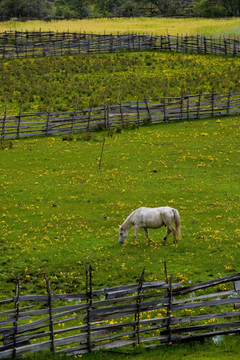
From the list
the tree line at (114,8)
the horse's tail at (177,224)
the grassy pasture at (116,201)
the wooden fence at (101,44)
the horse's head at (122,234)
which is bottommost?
the tree line at (114,8)

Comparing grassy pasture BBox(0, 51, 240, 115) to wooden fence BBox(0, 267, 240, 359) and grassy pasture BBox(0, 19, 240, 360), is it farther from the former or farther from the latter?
wooden fence BBox(0, 267, 240, 359)

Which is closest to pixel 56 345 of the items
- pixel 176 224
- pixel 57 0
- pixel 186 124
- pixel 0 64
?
pixel 176 224

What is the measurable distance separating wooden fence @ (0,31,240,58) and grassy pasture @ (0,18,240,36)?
770 centimetres

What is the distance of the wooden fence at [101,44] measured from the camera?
Answer: 2365 inches

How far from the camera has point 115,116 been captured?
3750 cm

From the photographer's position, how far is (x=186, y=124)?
124 feet

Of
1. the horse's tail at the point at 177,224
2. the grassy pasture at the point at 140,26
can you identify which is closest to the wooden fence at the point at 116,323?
the horse's tail at the point at 177,224

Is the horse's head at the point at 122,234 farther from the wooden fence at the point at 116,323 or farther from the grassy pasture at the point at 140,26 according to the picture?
the grassy pasture at the point at 140,26

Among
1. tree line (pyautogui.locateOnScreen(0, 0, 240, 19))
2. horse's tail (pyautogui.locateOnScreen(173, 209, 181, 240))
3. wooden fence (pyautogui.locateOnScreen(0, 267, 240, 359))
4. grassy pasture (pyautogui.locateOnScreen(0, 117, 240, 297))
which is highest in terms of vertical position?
wooden fence (pyautogui.locateOnScreen(0, 267, 240, 359))

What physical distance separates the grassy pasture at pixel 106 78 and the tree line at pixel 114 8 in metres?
36.9

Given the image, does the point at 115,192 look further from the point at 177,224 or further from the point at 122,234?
the point at 177,224

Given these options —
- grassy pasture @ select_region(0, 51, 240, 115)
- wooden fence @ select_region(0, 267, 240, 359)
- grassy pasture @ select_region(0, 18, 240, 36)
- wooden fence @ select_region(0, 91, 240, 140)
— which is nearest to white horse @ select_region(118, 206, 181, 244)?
wooden fence @ select_region(0, 267, 240, 359)

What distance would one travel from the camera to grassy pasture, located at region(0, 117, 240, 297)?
1766 cm

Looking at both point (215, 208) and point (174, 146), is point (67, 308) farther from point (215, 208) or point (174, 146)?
point (174, 146)
